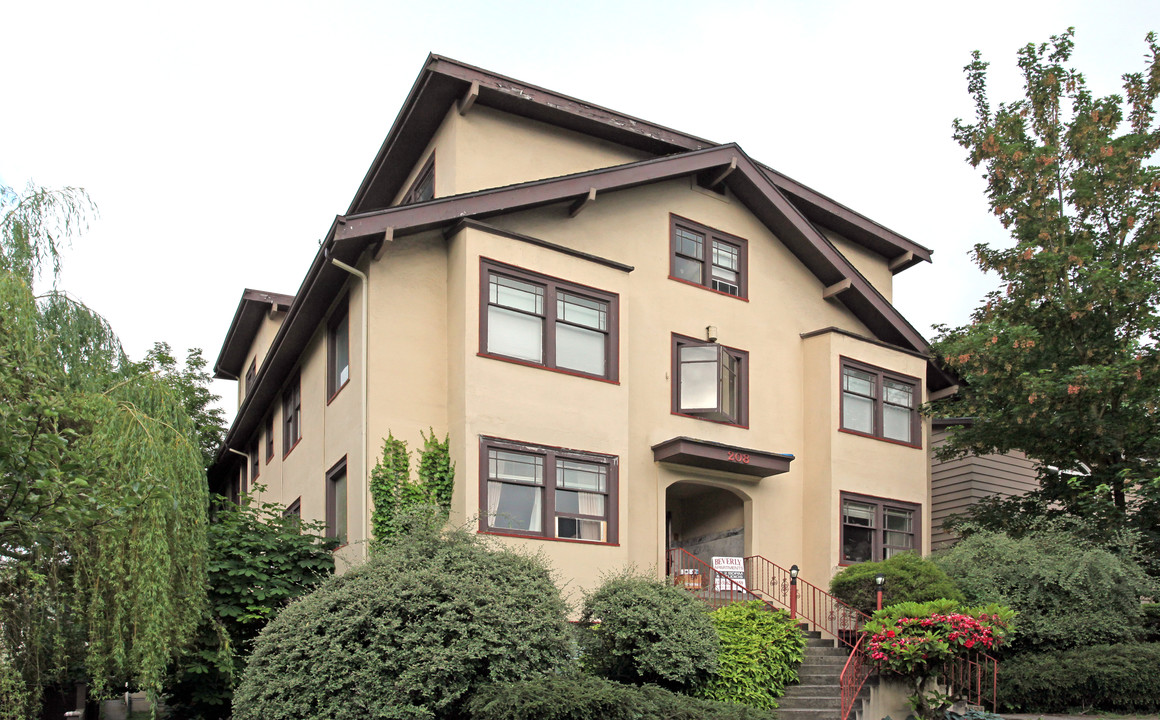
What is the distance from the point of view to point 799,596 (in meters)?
19.5

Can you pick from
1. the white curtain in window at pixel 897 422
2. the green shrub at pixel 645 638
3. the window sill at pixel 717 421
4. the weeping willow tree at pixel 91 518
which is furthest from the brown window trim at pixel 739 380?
the weeping willow tree at pixel 91 518

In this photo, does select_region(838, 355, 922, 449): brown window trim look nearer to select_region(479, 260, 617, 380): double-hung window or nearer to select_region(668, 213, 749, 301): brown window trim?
select_region(668, 213, 749, 301): brown window trim

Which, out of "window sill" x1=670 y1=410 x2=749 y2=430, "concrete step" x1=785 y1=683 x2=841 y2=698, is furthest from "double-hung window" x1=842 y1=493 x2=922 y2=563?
"concrete step" x1=785 y1=683 x2=841 y2=698

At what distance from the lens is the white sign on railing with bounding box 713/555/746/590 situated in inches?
732

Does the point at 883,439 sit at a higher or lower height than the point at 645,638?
higher

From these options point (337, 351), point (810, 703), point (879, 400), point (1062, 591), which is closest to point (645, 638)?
point (810, 703)

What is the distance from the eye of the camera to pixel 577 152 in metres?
19.7

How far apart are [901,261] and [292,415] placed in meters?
13.9

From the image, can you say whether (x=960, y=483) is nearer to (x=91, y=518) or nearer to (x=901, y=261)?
(x=901, y=261)

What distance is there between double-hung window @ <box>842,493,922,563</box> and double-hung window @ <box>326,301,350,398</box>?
953 cm

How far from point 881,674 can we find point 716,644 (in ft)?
8.91

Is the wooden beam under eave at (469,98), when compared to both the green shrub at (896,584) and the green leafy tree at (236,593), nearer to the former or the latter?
the green leafy tree at (236,593)

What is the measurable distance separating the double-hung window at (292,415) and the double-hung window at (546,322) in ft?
21.8

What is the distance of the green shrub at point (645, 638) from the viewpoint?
13.9 meters
